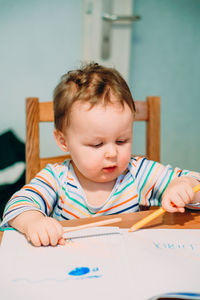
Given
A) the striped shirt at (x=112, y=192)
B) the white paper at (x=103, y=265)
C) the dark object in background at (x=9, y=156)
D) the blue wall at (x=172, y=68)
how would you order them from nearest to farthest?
the white paper at (x=103, y=265) < the striped shirt at (x=112, y=192) < the dark object in background at (x=9, y=156) < the blue wall at (x=172, y=68)

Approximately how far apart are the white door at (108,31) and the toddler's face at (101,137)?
956 mm

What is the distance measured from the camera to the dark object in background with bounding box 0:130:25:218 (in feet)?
5.38

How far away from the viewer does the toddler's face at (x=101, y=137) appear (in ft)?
2.05

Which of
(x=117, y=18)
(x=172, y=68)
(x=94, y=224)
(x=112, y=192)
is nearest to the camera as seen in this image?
(x=94, y=224)

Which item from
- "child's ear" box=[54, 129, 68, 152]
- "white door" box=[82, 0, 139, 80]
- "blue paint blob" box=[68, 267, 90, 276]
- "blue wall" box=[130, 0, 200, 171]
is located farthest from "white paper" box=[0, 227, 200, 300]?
"blue wall" box=[130, 0, 200, 171]

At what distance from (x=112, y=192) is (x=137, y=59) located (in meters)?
1.25

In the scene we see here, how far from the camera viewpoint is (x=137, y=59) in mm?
1810

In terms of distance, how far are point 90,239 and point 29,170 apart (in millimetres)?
454

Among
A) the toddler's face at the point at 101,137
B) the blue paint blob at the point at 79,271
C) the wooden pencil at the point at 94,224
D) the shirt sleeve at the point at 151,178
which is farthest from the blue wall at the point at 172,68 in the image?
the blue paint blob at the point at 79,271

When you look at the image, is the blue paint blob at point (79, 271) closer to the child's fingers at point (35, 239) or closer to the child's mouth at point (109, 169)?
the child's fingers at point (35, 239)

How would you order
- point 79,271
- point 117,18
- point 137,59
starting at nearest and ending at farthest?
1. point 79,271
2. point 117,18
3. point 137,59

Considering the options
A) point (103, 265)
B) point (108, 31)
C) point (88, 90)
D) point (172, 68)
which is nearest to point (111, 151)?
point (88, 90)

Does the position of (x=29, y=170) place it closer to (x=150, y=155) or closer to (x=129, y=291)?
(x=150, y=155)

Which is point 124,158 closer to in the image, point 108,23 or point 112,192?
point 112,192
